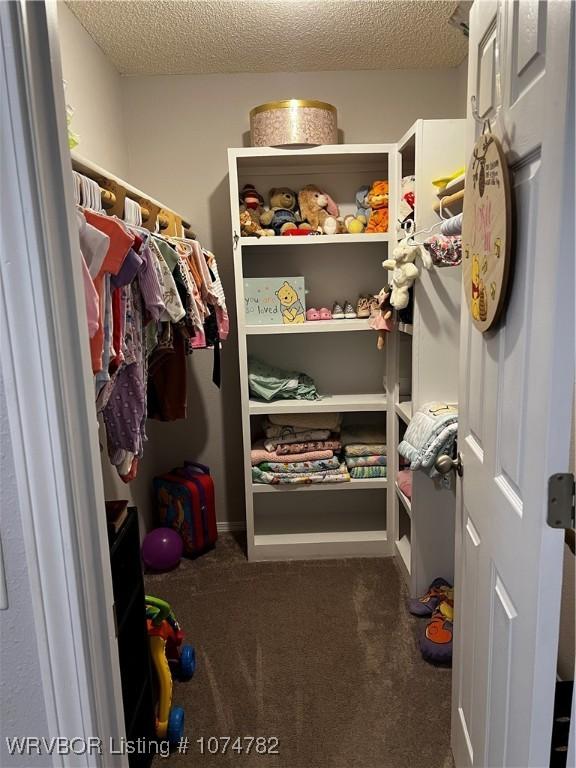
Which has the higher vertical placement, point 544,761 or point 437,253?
point 437,253

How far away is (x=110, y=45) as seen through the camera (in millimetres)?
2375

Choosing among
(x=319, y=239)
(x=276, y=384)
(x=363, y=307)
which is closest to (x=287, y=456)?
(x=276, y=384)

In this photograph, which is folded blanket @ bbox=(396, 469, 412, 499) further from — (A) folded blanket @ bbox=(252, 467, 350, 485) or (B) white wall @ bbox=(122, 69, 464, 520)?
(B) white wall @ bbox=(122, 69, 464, 520)

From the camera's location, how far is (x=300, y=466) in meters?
2.75

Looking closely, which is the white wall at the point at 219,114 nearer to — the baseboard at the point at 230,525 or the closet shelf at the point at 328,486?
the closet shelf at the point at 328,486

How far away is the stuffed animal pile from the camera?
258 centimetres

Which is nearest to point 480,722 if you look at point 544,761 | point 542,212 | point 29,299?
point 544,761

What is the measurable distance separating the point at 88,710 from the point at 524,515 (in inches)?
30.4

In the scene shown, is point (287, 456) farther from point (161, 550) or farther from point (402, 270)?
point (402, 270)

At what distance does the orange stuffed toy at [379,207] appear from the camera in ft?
8.42

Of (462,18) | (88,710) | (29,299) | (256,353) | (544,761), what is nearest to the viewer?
(29,299)

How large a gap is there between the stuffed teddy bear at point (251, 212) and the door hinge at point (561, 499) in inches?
80.7

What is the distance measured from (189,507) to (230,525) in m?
0.45

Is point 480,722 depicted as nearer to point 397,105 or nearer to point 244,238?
point 244,238
